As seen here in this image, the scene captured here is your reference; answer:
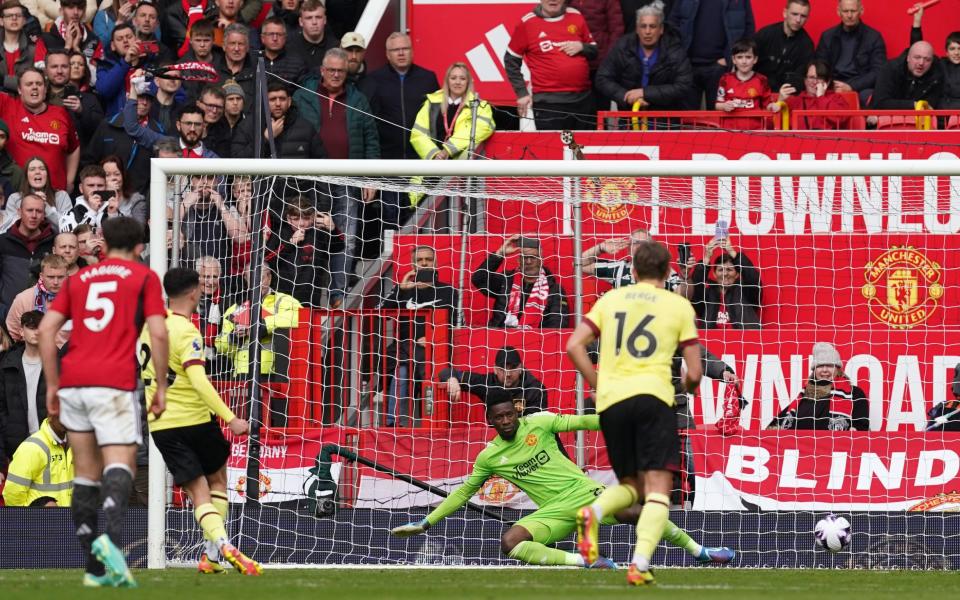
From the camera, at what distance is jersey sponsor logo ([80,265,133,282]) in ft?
26.1

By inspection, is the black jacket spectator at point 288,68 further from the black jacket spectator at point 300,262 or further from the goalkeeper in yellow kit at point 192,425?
the goalkeeper in yellow kit at point 192,425

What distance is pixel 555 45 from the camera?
15180mm

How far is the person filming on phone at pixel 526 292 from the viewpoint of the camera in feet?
41.8

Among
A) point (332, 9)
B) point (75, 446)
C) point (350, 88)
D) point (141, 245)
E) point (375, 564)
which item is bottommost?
point (375, 564)

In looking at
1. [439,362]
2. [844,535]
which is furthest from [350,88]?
[844,535]

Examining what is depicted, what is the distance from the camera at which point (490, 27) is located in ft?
57.3

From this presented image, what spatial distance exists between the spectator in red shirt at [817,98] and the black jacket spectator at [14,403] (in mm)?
7381

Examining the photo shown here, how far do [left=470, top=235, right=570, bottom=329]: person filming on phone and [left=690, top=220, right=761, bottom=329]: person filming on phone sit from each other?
1136mm

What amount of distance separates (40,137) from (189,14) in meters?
2.25

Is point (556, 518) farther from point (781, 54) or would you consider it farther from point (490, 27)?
point (490, 27)

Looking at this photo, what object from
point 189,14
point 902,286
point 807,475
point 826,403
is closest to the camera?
point 807,475

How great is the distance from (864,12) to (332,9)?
19.3 ft

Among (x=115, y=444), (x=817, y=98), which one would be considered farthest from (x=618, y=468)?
(x=817, y=98)

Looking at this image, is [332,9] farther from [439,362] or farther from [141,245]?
[141,245]
